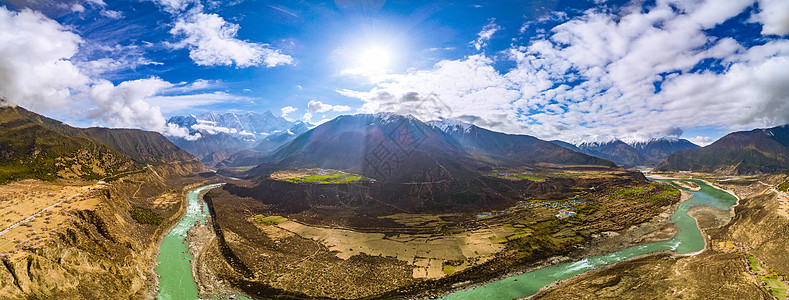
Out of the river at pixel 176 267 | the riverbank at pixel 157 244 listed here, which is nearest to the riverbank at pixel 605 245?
the river at pixel 176 267

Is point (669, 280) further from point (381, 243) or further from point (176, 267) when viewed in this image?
point (176, 267)

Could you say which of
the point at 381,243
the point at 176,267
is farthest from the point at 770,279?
the point at 176,267

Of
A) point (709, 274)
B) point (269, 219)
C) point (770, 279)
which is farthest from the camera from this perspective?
point (269, 219)

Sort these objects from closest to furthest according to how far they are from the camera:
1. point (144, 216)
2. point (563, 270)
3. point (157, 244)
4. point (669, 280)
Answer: point (669, 280) < point (563, 270) < point (157, 244) < point (144, 216)

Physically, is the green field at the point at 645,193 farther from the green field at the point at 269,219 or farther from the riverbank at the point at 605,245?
the green field at the point at 269,219

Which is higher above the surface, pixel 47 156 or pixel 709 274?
pixel 47 156

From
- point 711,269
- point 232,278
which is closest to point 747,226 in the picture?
point 711,269

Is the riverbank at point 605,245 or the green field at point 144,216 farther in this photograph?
the green field at point 144,216

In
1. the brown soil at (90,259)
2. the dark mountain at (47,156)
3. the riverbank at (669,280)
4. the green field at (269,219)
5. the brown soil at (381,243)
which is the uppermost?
the dark mountain at (47,156)

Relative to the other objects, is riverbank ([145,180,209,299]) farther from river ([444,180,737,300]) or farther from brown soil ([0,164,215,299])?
river ([444,180,737,300])
